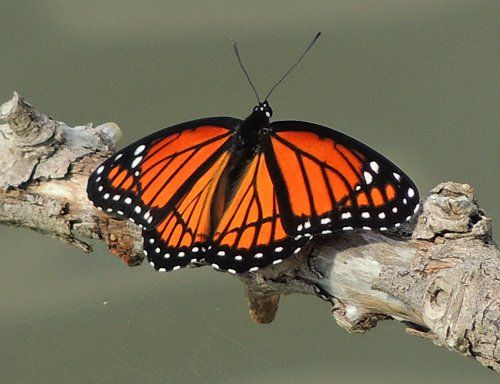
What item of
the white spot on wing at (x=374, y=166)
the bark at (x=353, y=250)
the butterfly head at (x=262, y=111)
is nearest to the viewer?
the bark at (x=353, y=250)

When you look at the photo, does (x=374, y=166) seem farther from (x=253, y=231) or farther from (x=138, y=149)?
(x=138, y=149)

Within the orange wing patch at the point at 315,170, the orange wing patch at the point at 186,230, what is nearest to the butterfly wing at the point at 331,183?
the orange wing patch at the point at 315,170

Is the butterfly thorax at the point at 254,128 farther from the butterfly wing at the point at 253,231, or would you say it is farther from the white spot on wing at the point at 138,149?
the white spot on wing at the point at 138,149

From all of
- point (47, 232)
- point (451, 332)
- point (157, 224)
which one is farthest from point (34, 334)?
point (451, 332)

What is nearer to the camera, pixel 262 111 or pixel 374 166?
pixel 374 166

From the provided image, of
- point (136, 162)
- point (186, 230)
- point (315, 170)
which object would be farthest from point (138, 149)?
point (315, 170)

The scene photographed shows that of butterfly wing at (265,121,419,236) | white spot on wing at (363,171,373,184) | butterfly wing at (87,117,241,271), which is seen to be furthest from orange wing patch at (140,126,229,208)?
white spot on wing at (363,171,373,184)

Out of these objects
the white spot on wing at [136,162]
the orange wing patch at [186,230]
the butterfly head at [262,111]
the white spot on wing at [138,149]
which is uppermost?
the butterfly head at [262,111]
